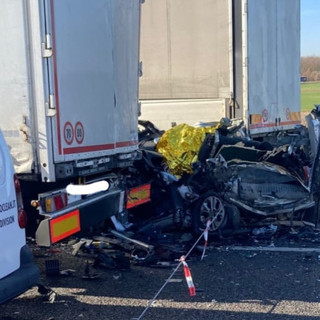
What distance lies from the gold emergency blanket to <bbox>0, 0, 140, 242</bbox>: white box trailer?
1924mm

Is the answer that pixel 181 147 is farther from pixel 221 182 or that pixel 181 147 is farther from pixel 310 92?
pixel 310 92

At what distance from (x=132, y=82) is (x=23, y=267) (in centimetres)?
313

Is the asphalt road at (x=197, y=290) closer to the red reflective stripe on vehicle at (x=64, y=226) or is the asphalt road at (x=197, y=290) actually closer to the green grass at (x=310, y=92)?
the red reflective stripe on vehicle at (x=64, y=226)

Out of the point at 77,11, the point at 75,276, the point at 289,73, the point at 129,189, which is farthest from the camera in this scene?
the point at 289,73

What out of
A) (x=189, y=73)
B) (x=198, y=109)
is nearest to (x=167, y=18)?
(x=189, y=73)

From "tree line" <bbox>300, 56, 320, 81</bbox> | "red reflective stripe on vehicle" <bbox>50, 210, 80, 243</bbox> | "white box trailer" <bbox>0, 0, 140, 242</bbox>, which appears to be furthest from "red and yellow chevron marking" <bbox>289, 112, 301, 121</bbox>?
"tree line" <bbox>300, 56, 320, 81</bbox>

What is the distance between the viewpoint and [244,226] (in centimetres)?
841

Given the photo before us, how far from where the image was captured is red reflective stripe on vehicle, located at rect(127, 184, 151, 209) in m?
7.02

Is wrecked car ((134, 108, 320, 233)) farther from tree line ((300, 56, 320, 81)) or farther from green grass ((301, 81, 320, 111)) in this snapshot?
tree line ((300, 56, 320, 81))

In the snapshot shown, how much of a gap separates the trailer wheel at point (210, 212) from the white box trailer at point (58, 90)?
6.16 feet

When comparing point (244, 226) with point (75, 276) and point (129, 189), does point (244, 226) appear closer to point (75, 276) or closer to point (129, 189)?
point (129, 189)

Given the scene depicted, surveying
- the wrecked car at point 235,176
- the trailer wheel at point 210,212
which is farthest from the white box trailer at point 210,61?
the trailer wheel at point 210,212

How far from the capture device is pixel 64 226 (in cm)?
543

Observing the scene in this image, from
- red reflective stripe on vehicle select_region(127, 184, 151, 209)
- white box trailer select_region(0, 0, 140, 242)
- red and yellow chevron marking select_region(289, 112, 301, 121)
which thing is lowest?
red reflective stripe on vehicle select_region(127, 184, 151, 209)
